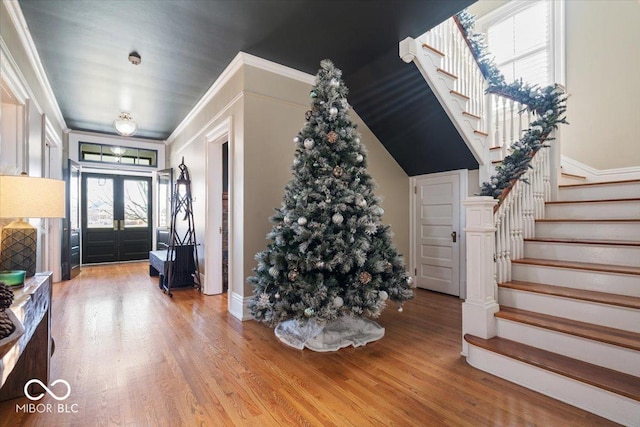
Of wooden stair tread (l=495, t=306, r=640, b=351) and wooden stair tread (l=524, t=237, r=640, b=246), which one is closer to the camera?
wooden stair tread (l=495, t=306, r=640, b=351)

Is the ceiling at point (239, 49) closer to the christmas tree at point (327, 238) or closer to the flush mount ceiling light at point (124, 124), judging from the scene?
the flush mount ceiling light at point (124, 124)

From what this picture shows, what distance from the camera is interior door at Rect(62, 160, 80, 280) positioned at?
528 cm

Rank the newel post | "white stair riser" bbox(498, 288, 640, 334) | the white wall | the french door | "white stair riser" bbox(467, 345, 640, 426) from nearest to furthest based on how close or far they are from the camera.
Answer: "white stair riser" bbox(467, 345, 640, 426) → "white stair riser" bbox(498, 288, 640, 334) → the newel post → the white wall → the french door

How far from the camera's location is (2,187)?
1755mm

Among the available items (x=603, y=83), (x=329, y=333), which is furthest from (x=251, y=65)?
(x=603, y=83)

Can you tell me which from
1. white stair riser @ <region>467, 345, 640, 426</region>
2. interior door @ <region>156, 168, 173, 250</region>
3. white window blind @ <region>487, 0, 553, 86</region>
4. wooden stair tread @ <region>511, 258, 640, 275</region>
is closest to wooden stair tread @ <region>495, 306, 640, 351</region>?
white stair riser @ <region>467, 345, 640, 426</region>

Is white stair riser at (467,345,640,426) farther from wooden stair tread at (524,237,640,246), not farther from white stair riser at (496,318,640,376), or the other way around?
wooden stair tread at (524,237,640,246)

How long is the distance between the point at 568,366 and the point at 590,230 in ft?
4.98

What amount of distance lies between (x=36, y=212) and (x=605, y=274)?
12.8 ft

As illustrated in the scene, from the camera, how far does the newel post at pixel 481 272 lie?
2.32 m

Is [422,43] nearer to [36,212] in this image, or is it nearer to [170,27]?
[170,27]

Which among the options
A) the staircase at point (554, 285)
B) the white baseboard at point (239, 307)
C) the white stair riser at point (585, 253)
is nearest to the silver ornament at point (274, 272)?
the white baseboard at point (239, 307)

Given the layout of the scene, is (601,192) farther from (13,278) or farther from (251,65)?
(13,278)

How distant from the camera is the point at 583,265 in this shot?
7.91 feet
